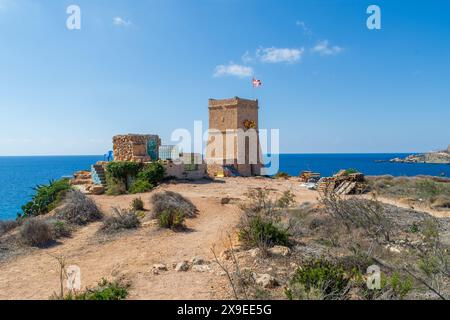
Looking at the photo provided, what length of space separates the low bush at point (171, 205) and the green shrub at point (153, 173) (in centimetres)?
627

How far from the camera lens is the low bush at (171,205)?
11681 millimetres

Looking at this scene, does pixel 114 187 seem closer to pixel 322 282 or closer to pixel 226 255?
pixel 226 255

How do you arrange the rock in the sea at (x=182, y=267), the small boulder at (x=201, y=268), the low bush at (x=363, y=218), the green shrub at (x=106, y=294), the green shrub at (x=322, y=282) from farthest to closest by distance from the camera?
1. the low bush at (x=363, y=218)
2. the rock in the sea at (x=182, y=267)
3. the small boulder at (x=201, y=268)
4. the green shrub at (x=106, y=294)
5. the green shrub at (x=322, y=282)

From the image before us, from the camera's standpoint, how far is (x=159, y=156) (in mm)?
23578

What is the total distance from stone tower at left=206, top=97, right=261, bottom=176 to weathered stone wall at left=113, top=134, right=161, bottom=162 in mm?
6794

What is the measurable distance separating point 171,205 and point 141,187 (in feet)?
21.9

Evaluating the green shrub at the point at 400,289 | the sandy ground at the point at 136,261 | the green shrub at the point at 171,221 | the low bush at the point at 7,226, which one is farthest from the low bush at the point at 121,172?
the green shrub at the point at 400,289

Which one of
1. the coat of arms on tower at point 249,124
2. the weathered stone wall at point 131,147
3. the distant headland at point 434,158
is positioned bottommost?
the distant headland at point 434,158

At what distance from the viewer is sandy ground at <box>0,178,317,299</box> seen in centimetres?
534

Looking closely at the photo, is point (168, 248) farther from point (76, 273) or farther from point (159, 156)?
point (159, 156)

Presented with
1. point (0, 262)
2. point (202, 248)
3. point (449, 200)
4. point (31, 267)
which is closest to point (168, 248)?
point (202, 248)

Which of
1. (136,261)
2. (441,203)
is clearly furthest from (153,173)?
(441,203)

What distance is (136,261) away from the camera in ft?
23.9

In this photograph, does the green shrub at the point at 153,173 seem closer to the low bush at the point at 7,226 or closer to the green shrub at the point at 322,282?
the low bush at the point at 7,226
